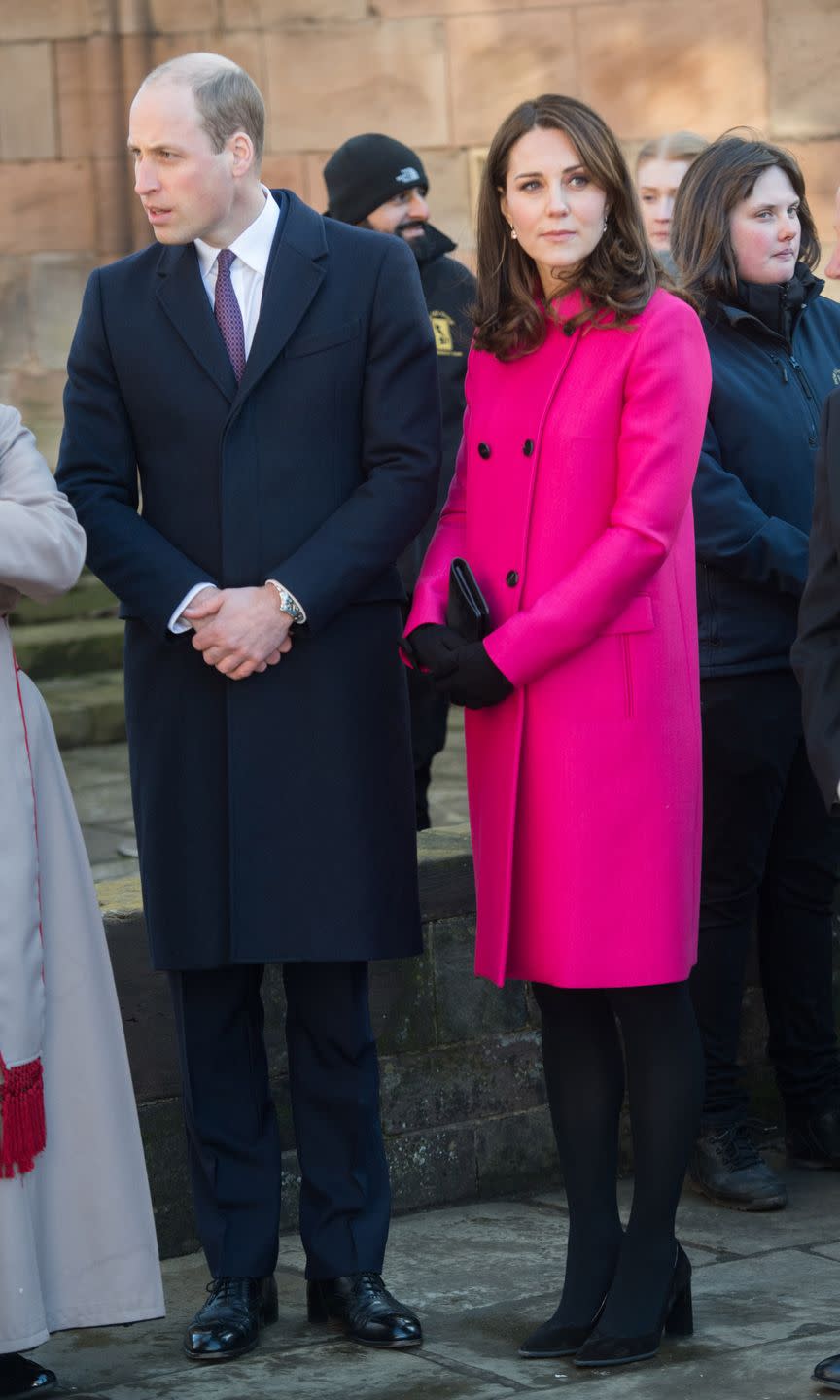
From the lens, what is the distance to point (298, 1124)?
13.6 feet

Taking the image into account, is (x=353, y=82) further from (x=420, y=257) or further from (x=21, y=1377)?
(x=21, y=1377)

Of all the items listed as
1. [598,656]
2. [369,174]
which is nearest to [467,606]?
[598,656]

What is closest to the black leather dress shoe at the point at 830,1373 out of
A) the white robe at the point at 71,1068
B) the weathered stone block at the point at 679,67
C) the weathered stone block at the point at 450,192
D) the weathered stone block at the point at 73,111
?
the white robe at the point at 71,1068

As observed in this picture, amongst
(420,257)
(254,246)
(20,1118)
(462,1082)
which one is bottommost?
(462,1082)

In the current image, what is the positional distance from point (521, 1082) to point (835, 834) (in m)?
0.84

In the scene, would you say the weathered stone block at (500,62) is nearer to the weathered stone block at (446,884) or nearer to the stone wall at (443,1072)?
the stone wall at (443,1072)

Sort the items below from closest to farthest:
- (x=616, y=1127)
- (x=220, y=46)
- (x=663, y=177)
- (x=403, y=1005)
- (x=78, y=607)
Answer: (x=616, y=1127) < (x=403, y=1005) < (x=663, y=177) < (x=220, y=46) < (x=78, y=607)

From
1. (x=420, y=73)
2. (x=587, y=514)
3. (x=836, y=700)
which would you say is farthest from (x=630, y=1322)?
(x=420, y=73)

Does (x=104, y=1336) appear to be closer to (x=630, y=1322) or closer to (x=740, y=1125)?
(x=630, y=1322)

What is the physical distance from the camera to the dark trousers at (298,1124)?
4.09 metres

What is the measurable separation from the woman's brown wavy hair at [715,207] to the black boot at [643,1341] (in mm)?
1935

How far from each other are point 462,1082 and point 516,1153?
8.3 inches

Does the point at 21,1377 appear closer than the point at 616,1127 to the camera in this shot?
Yes

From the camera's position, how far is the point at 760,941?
5145mm
